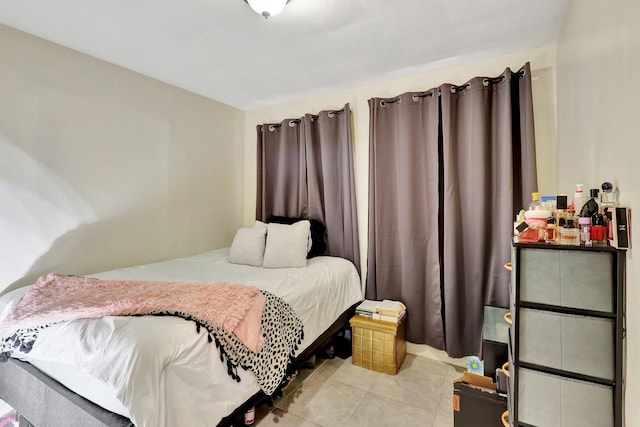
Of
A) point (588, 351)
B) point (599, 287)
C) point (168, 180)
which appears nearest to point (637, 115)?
point (599, 287)

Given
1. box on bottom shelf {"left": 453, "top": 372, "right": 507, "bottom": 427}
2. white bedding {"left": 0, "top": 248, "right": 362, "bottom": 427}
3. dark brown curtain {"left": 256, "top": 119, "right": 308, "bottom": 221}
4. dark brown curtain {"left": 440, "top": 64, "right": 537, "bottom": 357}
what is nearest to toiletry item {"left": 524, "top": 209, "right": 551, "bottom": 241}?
box on bottom shelf {"left": 453, "top": 372, "right": 507, "bottom": 427}

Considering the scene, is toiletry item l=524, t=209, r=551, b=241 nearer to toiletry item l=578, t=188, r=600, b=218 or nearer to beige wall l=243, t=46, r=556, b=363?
toiletry item l=578, t=188, r=600, b=218

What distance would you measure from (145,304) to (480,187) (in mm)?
2262

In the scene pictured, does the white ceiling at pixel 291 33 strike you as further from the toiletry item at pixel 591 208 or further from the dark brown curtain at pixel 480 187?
the toiletry item at pixel 591 208

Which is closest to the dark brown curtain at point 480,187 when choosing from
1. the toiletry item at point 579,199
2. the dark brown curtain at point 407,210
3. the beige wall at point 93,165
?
the dark brown curtain at point 407,210

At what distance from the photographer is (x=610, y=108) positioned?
961 mm

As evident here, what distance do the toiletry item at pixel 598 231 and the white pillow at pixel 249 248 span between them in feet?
7.07

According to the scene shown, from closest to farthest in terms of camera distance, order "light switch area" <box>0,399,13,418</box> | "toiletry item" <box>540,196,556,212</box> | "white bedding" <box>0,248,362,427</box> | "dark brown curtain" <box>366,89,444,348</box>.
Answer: "white bedding" <box>0,248,362,427</box> → "toiletry item" <box>540,196,556,212</box> → "light switch area" <box>0,399,13,418</box> → "dark brown curtain" <box>366,89,444,348</box>

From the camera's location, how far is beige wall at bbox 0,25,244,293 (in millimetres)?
1890

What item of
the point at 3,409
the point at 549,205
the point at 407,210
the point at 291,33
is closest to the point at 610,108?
the point at 549,205

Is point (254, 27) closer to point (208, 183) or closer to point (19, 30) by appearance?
point (19, 30)

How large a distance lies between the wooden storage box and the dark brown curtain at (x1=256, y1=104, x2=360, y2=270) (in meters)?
0.58

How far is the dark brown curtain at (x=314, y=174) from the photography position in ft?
9.03

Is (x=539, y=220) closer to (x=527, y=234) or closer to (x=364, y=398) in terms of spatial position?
(x=527, y=234)
